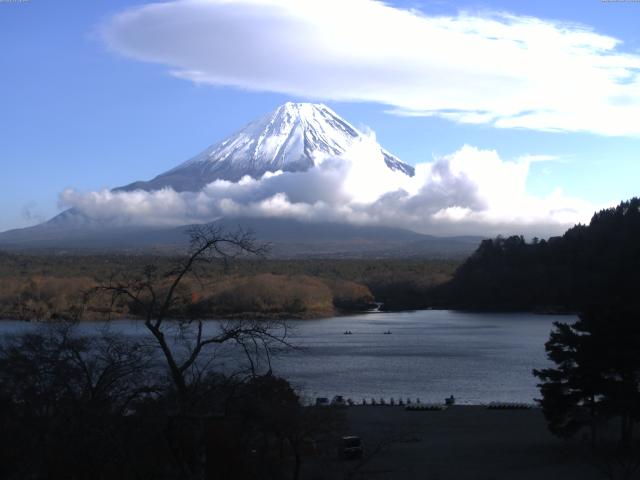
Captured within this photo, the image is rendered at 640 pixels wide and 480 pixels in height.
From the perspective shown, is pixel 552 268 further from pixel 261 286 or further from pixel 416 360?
pixel 416 360

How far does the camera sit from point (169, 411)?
5.62 m

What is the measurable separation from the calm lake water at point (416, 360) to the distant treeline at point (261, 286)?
6033 millimetres

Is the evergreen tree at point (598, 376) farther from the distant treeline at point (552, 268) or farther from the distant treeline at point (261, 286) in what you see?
the distant treeline at point (552, 268)

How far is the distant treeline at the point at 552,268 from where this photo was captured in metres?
63.2

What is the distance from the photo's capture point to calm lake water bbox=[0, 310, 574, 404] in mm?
24766

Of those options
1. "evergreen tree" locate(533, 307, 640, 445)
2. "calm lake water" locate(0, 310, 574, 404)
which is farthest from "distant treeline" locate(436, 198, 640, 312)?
"evergreen tree" locate(533, 307, 640, 445)

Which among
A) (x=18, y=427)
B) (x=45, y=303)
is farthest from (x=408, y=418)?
(x=45, y=303)

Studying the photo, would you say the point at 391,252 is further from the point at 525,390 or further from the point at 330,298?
the point at 525,390

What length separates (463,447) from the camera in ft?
52.0

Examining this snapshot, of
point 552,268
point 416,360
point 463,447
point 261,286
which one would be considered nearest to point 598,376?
point 463,447

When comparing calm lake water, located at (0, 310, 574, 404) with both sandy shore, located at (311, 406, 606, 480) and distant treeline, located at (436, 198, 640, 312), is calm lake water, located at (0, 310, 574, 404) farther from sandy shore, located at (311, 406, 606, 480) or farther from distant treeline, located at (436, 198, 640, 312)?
distant treeline, located at (436, 198, 640, 312)

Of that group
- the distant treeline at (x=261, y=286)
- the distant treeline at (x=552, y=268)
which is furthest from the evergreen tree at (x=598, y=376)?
the distant treeline at (x=552, y=268)

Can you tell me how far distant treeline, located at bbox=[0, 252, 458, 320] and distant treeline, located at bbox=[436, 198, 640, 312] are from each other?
191 inches

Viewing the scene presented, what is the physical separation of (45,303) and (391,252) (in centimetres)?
9249
